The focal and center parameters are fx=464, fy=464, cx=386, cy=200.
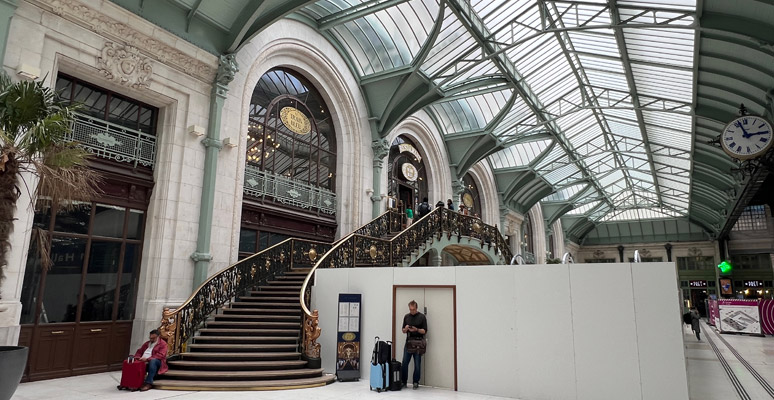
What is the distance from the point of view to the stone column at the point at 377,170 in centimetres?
1720

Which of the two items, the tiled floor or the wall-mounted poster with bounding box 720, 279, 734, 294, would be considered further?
the wall-mounted poster with bounding box 720, 279, 734, 294

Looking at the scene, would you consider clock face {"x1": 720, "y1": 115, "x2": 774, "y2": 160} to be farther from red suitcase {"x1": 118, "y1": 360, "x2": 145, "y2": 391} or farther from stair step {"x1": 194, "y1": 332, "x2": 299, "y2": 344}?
red suitcase {"x1": 118, "y1": 360, "x2": 145, "y2": 391}

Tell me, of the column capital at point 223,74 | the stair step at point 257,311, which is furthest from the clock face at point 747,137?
the column capital at point 223,74

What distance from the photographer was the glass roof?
1497 cm

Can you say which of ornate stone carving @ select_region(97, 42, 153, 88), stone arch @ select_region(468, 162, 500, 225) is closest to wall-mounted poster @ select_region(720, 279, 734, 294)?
stone arch @ select_region(468, 162, 500, 225)

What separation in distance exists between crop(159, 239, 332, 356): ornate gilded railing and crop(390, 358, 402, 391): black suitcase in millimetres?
3952

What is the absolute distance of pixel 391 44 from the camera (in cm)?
1734

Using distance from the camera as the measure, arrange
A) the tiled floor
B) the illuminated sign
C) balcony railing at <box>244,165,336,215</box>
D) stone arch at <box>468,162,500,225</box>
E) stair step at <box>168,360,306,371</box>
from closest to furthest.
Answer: the tiled floor < stair step at <box>168,360,306,371</box> < balcony railing at <box>244,165,336,215</box> < the illuminated sign < stone arch at <box>468,162,500,225</box>

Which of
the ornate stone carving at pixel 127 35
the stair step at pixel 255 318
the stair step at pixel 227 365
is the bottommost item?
the stair step at pixel 227 365

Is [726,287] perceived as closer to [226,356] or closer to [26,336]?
[226,356]

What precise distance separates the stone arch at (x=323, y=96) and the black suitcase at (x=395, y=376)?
6.08 metres

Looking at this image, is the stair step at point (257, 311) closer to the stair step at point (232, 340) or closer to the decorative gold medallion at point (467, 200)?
the stair step at point (232, 340)

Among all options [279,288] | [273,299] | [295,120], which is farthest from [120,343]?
[295,120]

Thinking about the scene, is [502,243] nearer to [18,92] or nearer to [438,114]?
[438,114]
